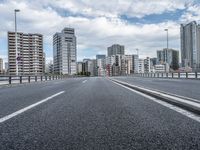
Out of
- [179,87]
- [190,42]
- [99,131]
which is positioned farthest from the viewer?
[190,42]

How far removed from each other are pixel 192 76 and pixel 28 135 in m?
35.0

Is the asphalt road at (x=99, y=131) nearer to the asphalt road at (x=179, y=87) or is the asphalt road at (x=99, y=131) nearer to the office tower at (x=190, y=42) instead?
the asphalt road at (x=179, y=87)

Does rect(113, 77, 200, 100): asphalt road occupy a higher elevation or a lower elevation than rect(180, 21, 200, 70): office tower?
lower

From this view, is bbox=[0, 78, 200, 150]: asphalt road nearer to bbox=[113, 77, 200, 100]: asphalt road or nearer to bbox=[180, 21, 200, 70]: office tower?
bbox=[113, 77, 200, 100]: asphalt road

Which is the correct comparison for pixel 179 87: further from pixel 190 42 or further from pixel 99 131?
pixel 190 42

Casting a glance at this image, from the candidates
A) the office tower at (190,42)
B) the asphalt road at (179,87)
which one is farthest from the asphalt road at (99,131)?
the office tower at (190,42)

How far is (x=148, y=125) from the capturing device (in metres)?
4.48

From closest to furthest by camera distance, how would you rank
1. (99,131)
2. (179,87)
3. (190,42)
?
(99,131), (179,87), (190,42)

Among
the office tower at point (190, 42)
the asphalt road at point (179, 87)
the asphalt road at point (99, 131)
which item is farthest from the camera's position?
the office tower at point (190, 42)

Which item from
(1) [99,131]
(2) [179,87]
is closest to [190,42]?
(2) [179,87]

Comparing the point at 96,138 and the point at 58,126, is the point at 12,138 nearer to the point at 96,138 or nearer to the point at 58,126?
the point at 58,126

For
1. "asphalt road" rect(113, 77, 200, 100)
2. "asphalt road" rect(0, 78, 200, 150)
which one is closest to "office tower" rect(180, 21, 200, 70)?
"asphalt road" rect(113, 77, 200, 100)

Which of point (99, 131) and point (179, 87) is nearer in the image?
point (99, 131)

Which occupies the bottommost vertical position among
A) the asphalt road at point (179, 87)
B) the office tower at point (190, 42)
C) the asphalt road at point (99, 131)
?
the asphalt road at point (99, 131)
